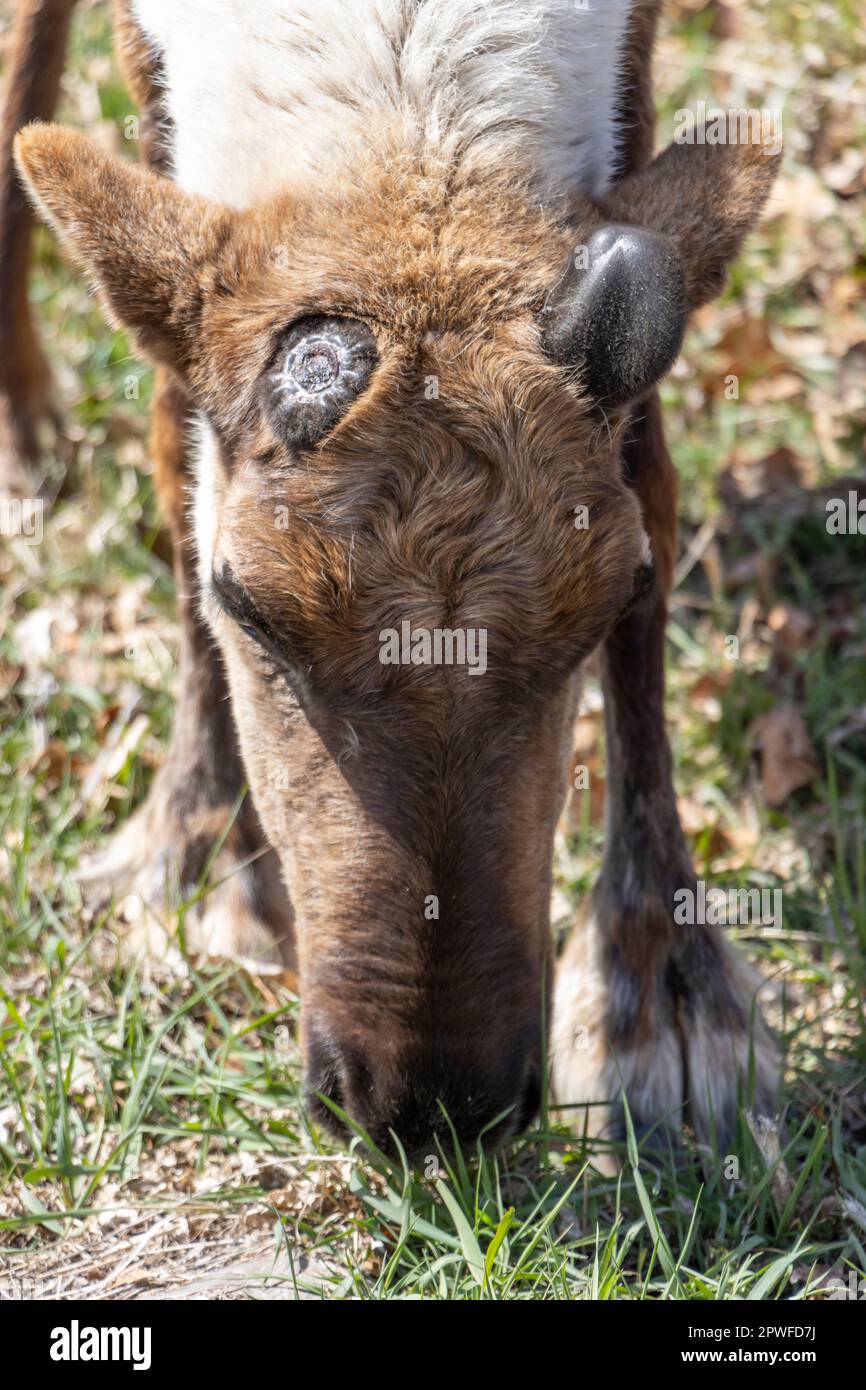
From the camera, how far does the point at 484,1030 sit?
3793mm

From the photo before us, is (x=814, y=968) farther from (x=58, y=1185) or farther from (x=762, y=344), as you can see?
(x=762, y=344)

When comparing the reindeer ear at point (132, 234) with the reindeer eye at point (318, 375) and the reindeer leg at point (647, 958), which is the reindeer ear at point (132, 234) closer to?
the reindeer eye at point (318, 375)

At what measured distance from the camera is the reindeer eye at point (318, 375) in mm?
3705

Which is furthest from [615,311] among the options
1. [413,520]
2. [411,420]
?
[413,520]

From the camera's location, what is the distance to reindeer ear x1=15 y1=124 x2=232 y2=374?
394 centimetres

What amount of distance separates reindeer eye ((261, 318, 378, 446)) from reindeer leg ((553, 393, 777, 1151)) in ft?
4.97

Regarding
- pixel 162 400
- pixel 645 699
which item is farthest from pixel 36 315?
pixel 645 699

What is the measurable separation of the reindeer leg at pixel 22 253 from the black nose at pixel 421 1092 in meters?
4.30

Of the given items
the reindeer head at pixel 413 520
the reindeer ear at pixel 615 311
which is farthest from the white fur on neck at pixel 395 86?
the reindeer ear at pixel 615 311

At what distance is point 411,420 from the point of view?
12.2ft

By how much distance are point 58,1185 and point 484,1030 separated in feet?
5.12

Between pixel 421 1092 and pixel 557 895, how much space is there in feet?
7.15
